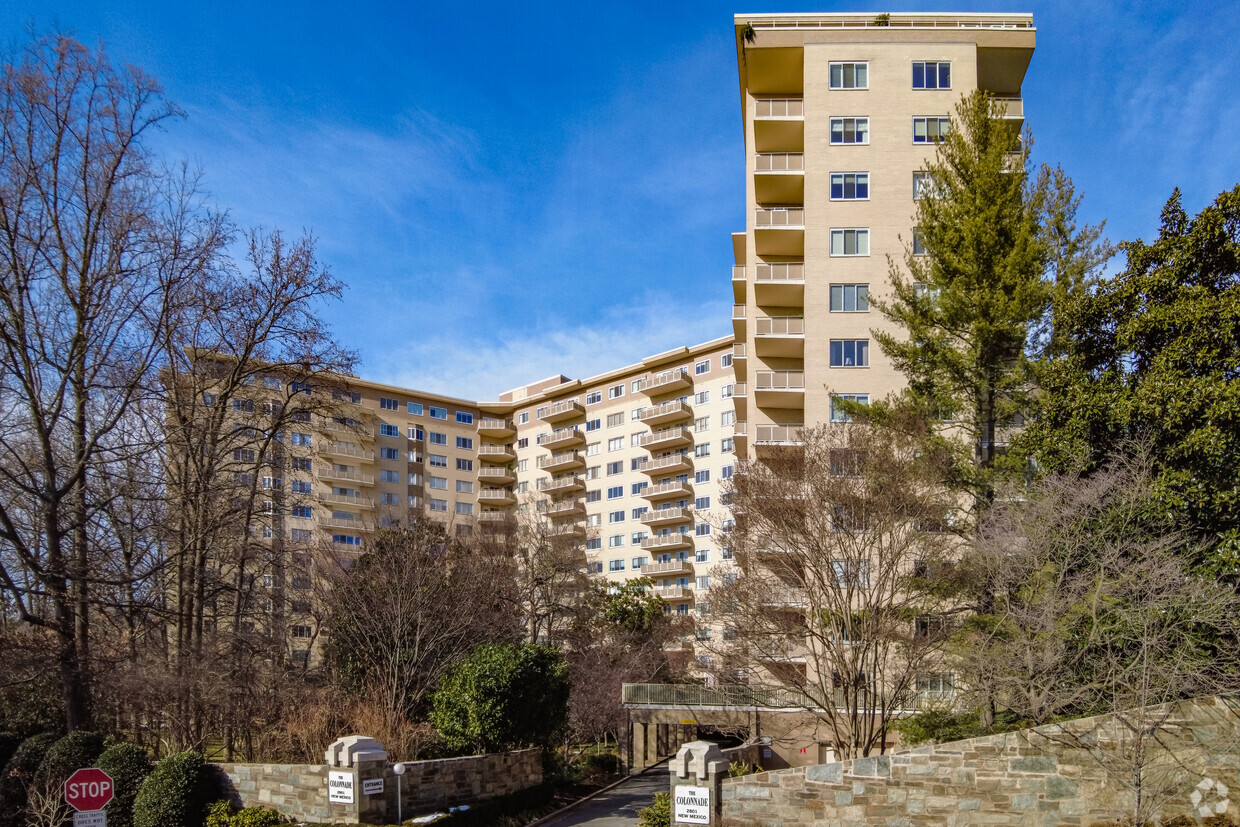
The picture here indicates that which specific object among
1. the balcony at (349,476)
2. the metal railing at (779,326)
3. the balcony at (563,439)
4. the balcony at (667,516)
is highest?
the metal railing at (779,326)

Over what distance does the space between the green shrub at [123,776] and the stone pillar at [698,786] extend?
11.9 metres

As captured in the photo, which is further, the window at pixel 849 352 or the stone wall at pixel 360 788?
the window at pixel 849 352

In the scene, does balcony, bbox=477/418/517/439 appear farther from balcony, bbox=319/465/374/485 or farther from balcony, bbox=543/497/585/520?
balcony, bbox=319/465/374/485

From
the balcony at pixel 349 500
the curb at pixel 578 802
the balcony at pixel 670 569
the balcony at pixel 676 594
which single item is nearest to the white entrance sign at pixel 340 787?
the curb at pixel 578 802

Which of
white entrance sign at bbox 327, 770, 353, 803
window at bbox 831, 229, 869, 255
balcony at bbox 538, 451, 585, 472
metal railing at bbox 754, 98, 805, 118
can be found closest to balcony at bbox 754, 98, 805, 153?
metal railing at bbox 754, 98, 805, 118

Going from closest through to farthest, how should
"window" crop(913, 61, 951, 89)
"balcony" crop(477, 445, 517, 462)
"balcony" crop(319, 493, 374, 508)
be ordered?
"window" crop(913, 61, 951, 89)
"balcony" crop(319, 493, 374, 508)
"balcony" crop(477, 445, 517, 462)

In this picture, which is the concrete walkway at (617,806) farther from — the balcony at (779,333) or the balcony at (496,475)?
the balcony at (496,475)

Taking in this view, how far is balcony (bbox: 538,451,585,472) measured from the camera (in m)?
76.2

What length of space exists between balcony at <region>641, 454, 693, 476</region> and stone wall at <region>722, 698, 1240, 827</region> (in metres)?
50.3

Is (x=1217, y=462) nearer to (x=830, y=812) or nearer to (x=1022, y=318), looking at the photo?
(x=1022, y=318)

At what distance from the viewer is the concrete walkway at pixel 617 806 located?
2258 cm

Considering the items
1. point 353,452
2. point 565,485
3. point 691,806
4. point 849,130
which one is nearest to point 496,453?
point 565,485

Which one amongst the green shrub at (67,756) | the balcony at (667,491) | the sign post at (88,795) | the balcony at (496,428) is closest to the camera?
the sign post at (88,795)

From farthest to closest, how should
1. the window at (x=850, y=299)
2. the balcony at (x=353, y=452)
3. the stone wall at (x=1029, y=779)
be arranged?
1. the balcony at (x=353, y=452)
2. the window at (x=850, y=299)
3. the stone wall at (x=1029, y=779)
